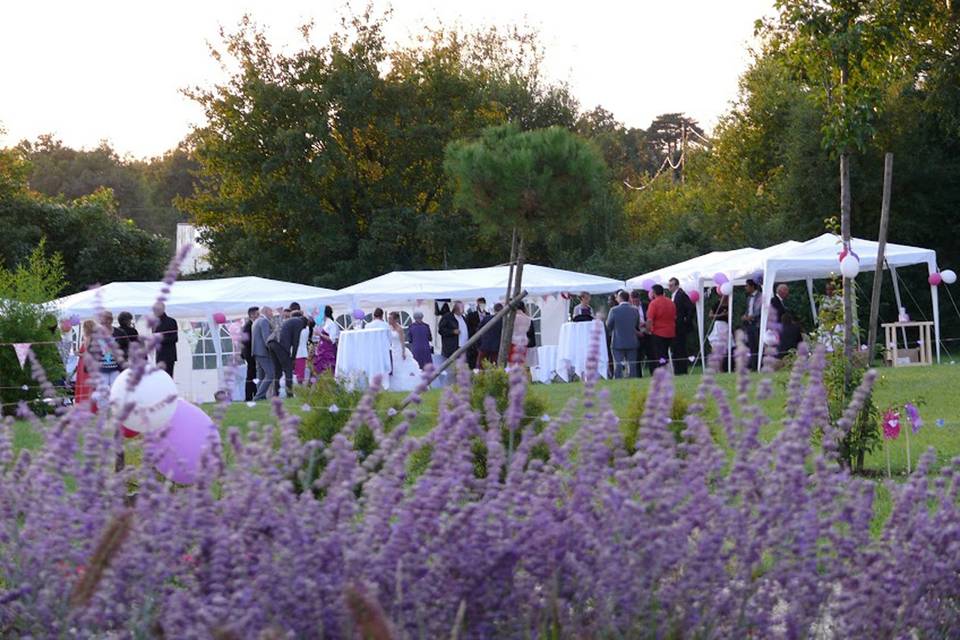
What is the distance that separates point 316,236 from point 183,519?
126 feet

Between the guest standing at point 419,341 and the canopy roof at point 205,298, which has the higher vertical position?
the canopy roof at point 205,298

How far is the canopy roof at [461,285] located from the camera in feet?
87.7

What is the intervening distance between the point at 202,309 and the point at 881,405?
1341 centimetres

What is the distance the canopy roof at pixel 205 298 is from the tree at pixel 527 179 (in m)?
8.95

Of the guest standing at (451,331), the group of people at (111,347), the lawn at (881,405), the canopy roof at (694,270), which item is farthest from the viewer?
the canopy roof at (694,270)

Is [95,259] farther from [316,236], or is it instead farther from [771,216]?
[771,216]

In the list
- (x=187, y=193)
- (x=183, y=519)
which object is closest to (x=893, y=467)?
(x=183, y=519)

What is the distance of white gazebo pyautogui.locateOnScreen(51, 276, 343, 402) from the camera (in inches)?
1018

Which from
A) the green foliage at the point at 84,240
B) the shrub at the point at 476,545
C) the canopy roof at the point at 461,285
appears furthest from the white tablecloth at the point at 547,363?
the shrub at the point at 476,545

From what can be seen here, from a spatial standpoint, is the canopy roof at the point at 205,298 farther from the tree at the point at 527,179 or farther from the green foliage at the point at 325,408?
the green foliage at the point at 325,408

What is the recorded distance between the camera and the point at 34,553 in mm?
3453

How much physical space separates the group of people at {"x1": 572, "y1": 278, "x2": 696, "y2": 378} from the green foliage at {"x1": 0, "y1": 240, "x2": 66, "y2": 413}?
27.4 ft

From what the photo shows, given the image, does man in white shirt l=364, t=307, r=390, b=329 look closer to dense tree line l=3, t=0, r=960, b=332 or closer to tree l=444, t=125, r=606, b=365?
tree l=444, t=125, r=606, b=365

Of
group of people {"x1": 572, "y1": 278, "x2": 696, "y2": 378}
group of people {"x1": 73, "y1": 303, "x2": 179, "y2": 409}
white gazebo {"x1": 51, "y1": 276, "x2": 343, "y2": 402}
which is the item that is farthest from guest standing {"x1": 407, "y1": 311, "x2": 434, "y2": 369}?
group of people {"x1": 73, "y1": 303, "x2": 179, "y2": 409}
